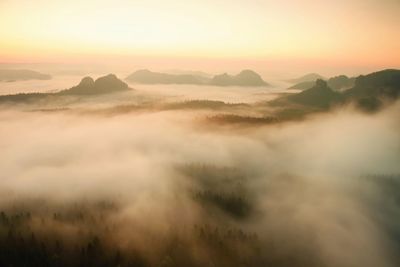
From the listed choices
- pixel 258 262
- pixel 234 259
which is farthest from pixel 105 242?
pixel 258 262

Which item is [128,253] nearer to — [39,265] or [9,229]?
[39,265]

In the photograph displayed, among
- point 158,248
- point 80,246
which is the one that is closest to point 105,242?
point 80,246

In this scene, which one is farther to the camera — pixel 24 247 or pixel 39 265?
pixel 24 247

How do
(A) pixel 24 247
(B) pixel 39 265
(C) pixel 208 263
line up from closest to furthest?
1. (B) pixel 39 265
2. (A) pixel 24 247
3. (C) pixel 208 263

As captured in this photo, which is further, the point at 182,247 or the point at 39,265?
the point at 182,247

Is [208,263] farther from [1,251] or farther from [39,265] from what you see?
[1,251]

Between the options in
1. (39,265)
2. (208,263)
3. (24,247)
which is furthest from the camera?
(208,263)

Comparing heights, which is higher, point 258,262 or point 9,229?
point 9,229
